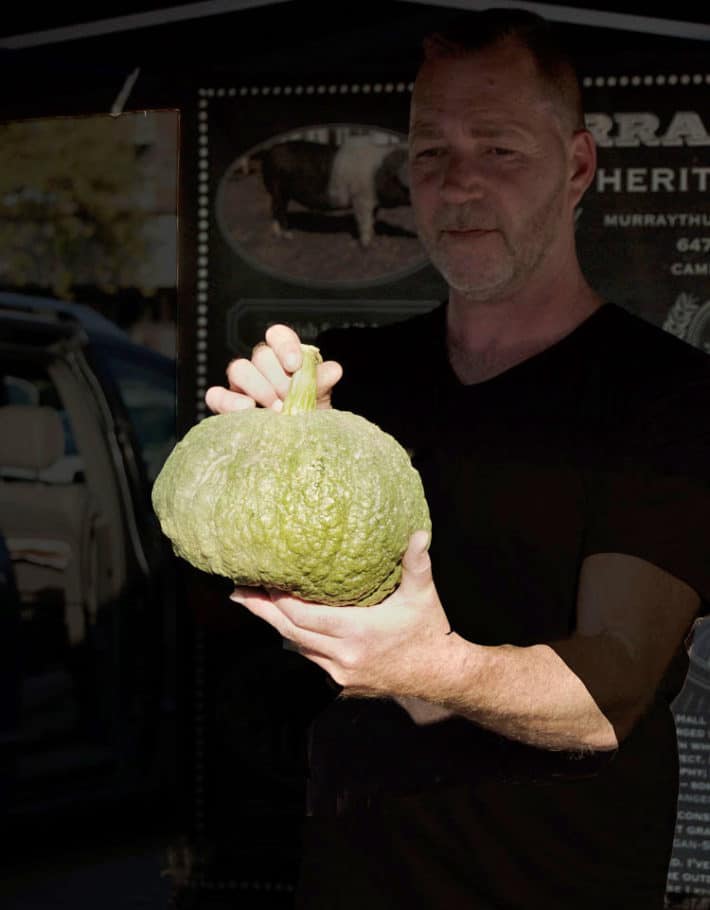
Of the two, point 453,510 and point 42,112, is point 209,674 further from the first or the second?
point 42,112

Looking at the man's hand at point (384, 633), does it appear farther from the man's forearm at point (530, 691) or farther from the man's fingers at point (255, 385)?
the man's fingers at point (255, 385)

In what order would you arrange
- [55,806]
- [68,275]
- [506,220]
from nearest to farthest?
1. [506,220]
2. [68,275]
3. [55,806]

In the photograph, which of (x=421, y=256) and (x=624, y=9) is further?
(x=421, y=256)

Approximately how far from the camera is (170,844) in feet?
11.7

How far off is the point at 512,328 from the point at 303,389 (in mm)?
773

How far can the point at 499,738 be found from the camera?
204cm

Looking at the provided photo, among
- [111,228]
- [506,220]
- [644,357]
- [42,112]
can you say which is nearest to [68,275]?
[111,228]

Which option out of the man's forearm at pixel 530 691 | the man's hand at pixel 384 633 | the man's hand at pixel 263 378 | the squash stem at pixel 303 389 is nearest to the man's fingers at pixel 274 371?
the man's hand at pixel 263 378

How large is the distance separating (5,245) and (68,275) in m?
0.23

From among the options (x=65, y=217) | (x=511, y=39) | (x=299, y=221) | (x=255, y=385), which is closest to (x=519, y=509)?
(x=255, y=385)

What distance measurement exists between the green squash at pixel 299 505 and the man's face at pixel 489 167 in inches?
29.4

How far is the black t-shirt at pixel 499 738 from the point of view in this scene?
2.13 metres

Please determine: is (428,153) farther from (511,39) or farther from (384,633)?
(384,633)

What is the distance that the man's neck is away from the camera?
2.33 meters
